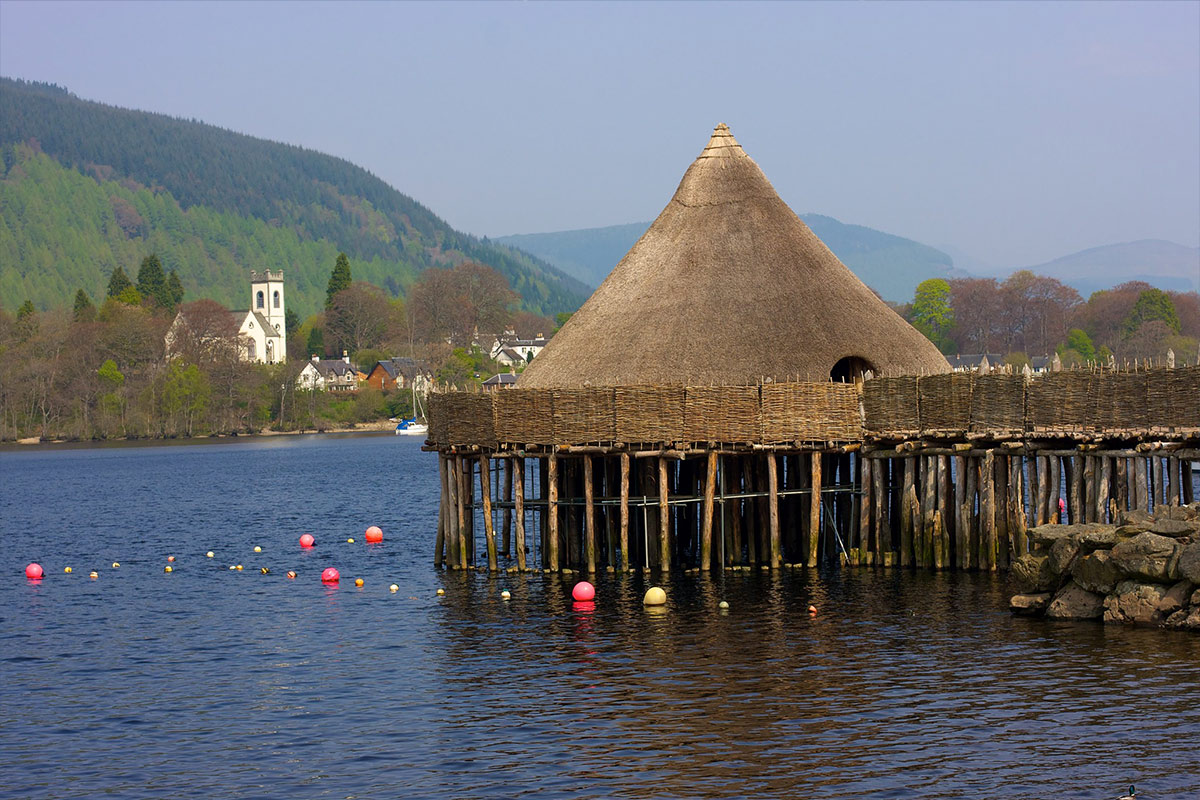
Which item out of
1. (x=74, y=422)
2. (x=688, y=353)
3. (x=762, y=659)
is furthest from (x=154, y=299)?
(x=762, y=659)

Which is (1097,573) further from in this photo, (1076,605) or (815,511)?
(815,511)

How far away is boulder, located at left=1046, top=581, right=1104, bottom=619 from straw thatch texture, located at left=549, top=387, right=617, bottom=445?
11.1m

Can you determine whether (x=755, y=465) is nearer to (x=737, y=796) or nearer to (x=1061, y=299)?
(x=737, y=796)

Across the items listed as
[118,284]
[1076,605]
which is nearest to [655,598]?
[1076,605]

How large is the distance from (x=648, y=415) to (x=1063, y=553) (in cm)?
1048

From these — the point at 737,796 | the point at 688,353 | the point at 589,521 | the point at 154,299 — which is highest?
the point at 154,299

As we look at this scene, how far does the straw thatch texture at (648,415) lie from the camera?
35562 mm

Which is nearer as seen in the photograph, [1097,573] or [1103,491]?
[1097,573]

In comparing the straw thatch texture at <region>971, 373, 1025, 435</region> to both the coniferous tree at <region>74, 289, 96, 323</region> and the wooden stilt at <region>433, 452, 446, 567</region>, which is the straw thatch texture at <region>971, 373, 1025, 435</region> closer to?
the wooden stilt at <region>433, 452, 446, 567</region>

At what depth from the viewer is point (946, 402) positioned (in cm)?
3525

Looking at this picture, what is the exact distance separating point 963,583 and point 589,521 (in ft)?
29.1

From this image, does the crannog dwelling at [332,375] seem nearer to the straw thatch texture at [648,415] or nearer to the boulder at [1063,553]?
the straw thatch texture at [648,415]

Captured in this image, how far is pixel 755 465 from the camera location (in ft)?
130

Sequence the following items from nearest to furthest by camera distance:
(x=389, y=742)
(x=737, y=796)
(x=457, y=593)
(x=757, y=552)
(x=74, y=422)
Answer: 1. (x=737, y=796)
2. (x=389, y=742)
3. (x=457, y=593)
4. (x=757, y=552)
5. (x=74, y=422)
